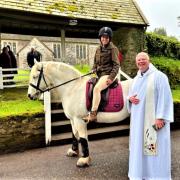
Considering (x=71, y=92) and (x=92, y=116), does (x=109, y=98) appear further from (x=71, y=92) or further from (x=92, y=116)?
(x=71, y=92)

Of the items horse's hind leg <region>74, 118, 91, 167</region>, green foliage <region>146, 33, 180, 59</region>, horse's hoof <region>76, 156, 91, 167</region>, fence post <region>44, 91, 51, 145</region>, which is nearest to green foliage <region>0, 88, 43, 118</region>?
fence post <region>44, 91, 51, 145</region>

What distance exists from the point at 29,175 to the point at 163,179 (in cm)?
240

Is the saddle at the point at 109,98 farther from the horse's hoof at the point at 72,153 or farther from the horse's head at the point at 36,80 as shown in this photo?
the horse's hoof at the point at 72,153

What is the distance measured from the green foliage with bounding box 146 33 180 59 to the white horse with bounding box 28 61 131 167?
34.7ft

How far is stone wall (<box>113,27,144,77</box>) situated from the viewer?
1413 cm

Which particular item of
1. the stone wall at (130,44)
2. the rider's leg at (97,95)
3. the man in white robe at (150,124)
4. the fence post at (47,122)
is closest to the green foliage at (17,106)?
the fence post at (47,122)

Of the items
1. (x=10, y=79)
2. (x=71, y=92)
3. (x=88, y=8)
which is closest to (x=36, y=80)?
→ (x=71, y=92)

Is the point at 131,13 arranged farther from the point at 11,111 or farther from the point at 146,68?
the point at 146,68

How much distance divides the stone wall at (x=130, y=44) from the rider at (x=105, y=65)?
330 inches

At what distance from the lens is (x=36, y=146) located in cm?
731

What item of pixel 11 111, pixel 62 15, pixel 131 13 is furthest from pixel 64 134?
pixel 131 13

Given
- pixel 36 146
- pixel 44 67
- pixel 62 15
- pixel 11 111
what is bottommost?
pixel 36 146

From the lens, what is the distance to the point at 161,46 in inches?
651

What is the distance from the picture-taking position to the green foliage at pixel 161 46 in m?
16.0
